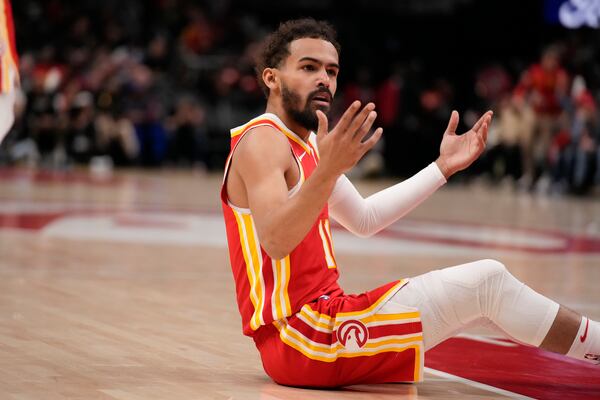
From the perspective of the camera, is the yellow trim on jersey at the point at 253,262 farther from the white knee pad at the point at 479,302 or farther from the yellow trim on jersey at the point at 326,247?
the white knee pad at the point at 479,302

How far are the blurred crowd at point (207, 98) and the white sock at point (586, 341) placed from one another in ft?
41.9

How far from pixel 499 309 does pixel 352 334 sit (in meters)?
0.50

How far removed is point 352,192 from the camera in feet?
14.7

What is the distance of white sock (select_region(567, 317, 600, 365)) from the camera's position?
158 inches

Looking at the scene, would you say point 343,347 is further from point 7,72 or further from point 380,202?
point 7,72

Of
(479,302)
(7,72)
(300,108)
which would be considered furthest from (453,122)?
(7,72)

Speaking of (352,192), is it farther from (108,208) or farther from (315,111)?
(108,208)

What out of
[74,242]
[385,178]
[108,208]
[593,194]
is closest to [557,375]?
[74,242]

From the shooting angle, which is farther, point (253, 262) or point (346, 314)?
point (253, 262)

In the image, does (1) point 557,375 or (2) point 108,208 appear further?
(2) point 108,208

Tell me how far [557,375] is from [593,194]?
13.6m

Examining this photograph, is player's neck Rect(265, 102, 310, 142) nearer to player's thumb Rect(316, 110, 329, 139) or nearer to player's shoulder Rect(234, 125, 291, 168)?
player's shoulder Rect(234, 125, 291, 168)

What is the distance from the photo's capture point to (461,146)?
14.5 ft

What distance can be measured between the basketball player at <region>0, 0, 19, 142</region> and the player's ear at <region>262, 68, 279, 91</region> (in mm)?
1950
